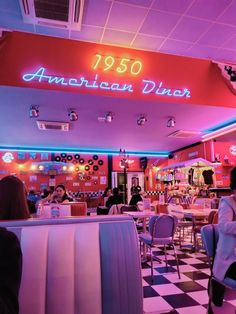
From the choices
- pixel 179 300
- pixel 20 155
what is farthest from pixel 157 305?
pixel 20 155

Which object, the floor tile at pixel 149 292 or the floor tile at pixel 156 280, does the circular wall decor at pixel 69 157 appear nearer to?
the floor tile at pixel 156 280

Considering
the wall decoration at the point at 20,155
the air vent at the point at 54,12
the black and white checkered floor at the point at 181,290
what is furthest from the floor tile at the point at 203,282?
the wall decoration at the point at 20,155

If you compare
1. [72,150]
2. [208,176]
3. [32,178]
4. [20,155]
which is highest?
[72,150]

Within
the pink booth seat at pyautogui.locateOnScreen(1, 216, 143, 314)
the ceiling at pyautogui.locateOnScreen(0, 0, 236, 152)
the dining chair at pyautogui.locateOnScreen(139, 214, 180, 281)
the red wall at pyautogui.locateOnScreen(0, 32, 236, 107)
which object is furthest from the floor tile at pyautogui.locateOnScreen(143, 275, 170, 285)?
the ceiling at pyautogui.locateOnScreen(0, 0, 236, 152)

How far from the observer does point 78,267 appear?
1700 millimetres

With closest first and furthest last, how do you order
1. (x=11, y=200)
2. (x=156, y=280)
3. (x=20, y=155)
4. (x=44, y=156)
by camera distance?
(x=11, y=200) → (x=156, y=280) → (x=20, y=155) → (x=44, y=156)

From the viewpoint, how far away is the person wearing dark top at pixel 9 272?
1.04 meters

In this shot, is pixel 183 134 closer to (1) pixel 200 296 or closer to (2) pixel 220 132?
(2) pixel 220 132

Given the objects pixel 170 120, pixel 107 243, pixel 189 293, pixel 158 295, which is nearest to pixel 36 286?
pixel 107 243

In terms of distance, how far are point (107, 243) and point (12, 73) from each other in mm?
3182

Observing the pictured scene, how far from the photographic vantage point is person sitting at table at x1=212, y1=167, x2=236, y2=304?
2240mm

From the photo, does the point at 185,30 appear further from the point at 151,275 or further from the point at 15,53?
the point at 151,275

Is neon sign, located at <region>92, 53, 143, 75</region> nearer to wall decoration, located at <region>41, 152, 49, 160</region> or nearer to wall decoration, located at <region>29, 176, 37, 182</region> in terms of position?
wall decoration, located at <region>41, 152, 49, 160</region>

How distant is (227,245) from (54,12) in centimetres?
351
